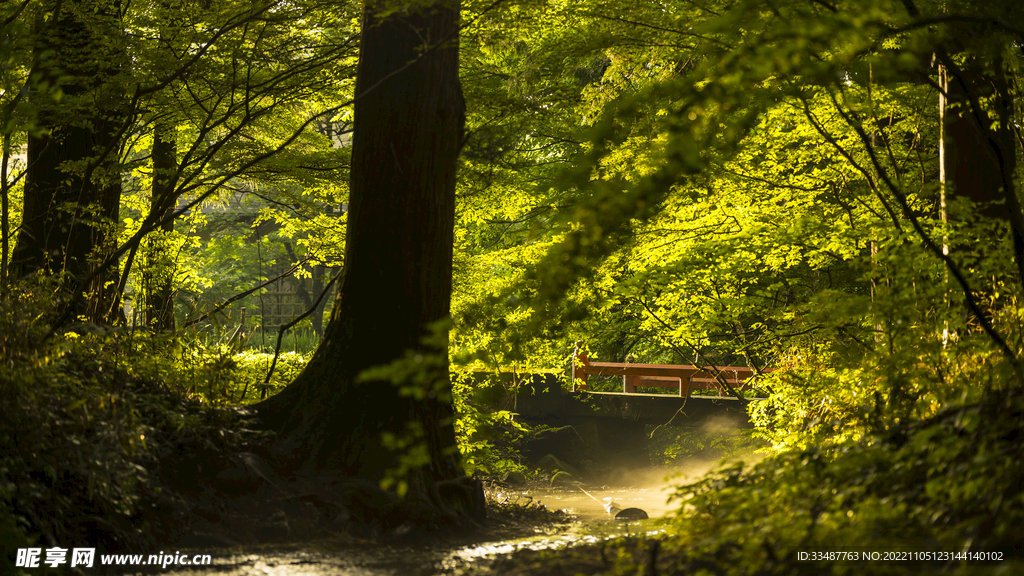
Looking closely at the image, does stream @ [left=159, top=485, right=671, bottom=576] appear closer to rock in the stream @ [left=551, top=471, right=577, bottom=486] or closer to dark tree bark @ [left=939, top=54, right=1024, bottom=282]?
dark tree bark @ [left=939, top=54, right=1024, bottom=282]

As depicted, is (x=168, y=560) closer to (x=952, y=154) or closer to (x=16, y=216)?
(x=952, y=154)

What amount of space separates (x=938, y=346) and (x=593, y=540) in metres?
2.90

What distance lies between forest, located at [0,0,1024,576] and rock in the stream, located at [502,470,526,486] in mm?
2949

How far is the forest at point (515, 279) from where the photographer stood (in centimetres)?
321

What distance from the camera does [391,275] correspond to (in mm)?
5535

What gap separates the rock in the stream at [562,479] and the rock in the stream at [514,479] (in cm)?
56

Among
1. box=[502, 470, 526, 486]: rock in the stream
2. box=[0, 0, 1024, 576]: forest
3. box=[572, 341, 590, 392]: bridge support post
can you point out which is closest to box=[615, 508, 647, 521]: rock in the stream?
box=[0, 0, 1024, 576]: forest

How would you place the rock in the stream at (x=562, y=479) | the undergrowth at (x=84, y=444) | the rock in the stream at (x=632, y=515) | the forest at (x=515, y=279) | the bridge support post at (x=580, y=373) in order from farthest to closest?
the bridge support post at (x=580, y=373) < the rock in the stream at (x=562, y=479) < the rock in the stream at (x=632, y=515) < the undergrowth at (x=84, y=444) < the forest at (x=515, y=279)

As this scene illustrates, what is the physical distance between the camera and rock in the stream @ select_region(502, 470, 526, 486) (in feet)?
39.8

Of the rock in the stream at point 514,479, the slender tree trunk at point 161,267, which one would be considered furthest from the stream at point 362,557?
the rock in the stream at point 514,479

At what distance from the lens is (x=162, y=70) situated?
24.0ft

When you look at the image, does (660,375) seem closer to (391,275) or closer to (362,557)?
(391,275)

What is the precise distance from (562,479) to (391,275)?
8.80 m

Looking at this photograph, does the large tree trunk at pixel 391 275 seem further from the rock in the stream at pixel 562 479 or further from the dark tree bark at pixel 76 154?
the rock in the stream at pixel 562 479
